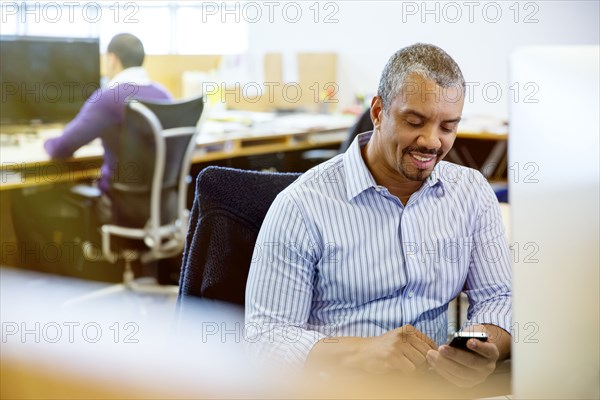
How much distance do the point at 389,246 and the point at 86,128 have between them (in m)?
1.79

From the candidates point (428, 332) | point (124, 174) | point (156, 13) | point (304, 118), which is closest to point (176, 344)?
point (428, 332)

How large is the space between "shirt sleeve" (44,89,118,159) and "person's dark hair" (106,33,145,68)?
26cm

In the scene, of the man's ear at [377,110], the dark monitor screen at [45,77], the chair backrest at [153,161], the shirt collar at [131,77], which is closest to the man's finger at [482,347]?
the man's ear at [377,110]


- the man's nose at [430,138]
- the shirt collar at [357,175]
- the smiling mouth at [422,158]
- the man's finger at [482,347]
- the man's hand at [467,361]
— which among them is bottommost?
the man's hand at [467,361]

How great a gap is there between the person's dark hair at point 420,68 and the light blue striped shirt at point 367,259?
14cm

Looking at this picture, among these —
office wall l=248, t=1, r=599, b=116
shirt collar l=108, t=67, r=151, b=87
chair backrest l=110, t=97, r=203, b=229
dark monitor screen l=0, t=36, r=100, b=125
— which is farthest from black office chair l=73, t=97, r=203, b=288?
office wall l=248, t=1, r=599, b=116

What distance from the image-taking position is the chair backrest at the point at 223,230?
128 centimetres

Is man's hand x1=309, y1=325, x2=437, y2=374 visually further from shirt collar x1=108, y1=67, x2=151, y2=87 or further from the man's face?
shirt collar x1=108, y1=67, x2=151, y2=87

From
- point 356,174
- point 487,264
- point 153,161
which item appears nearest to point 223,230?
point 356,174

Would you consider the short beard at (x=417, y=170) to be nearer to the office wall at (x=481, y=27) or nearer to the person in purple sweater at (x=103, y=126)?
the office wall at (x=481, y=27)

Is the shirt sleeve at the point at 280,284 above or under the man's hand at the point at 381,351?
above

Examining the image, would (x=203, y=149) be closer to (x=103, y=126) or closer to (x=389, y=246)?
(x=103, y=126)

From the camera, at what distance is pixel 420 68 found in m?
1.19

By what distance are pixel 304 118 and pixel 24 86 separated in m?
1.57
